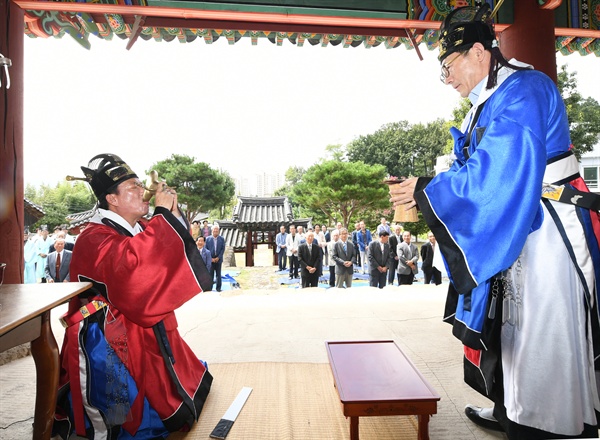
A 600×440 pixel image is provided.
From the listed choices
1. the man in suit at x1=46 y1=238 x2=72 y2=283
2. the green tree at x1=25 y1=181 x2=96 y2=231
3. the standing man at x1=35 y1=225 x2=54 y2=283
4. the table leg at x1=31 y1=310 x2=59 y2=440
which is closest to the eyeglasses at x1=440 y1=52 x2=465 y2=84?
the table leg at x1=31 y1=310 x2=59 y2=440

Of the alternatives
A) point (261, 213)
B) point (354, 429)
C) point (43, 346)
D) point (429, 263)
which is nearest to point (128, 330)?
point (43, 346)

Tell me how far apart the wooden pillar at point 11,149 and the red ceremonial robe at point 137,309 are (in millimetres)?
1792

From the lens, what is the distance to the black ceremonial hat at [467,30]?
1.67 meters

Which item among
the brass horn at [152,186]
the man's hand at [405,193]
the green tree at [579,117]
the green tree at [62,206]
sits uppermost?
the green tree at [579,117]

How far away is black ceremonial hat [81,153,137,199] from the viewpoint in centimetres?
202

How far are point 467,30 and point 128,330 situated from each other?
212 cm

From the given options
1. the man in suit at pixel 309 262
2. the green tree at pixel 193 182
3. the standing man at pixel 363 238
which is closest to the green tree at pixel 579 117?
the standing man at pixel 363 238

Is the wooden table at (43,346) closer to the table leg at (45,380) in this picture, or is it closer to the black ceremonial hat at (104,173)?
the table leg at (45,380)

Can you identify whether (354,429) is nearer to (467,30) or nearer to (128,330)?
(128,330)

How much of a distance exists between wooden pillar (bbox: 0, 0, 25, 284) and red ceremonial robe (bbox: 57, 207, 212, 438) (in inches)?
70.6

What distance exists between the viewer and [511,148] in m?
1.38

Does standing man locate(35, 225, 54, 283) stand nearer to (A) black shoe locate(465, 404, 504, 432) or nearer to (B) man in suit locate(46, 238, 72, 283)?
(B) man in suit locate(46, 238, 72, 283)

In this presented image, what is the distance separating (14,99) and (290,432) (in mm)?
3372

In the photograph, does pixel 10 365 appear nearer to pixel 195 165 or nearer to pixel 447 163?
pixel 447 163
